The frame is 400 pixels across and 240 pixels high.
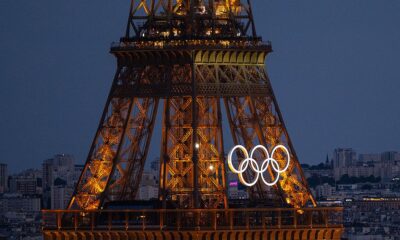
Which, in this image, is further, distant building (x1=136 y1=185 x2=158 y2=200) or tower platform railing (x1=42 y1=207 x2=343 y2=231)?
distant building (x1=136 y1=185 x2=158 y2=200)

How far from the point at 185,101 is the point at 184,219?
5447 mm

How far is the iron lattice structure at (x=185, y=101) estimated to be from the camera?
318ft

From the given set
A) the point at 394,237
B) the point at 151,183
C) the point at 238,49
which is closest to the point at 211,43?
the point at 238,49

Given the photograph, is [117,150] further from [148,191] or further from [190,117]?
[148,191]

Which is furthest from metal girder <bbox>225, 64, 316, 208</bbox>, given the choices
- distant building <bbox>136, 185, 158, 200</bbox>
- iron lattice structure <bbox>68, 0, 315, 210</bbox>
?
distant building <bbox>136, 185, 158, 200</bbox>

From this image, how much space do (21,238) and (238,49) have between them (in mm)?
83492

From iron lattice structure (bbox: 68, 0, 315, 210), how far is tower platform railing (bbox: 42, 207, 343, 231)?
3.07ft

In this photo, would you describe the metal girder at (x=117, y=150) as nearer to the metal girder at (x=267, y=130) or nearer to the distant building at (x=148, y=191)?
the metal girder at (x=267, y=130)

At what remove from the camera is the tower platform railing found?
94.1 meters

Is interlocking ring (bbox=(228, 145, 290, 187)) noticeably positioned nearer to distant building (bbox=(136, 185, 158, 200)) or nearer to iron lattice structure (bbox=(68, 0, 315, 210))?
iron lattice structure (bbox=(68, 0, 315, 210))

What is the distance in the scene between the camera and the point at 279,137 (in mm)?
98188

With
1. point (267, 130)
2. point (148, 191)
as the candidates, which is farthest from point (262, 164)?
point (148, 191)

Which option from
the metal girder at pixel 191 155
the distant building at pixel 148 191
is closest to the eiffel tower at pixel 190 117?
the metal girder at pixel 191 155

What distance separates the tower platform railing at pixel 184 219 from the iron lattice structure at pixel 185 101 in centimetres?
94
